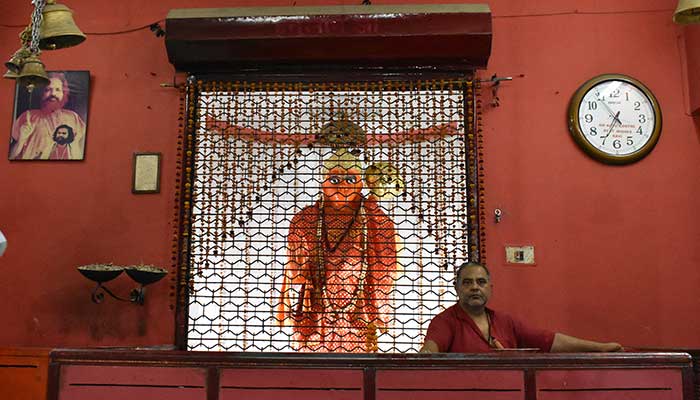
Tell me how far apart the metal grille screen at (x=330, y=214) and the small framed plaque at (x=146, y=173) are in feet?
0.93

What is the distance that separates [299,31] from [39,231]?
7.21 ft

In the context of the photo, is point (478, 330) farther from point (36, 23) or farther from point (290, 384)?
point (36, 23)

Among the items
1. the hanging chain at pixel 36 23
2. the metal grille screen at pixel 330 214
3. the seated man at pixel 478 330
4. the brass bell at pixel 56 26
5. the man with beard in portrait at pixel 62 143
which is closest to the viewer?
the hanging chain at pixel 36 23

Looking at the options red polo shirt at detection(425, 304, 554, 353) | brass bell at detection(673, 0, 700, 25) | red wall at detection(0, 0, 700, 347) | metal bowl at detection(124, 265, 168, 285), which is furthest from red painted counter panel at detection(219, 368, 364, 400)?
brass bell at detection(673, 0, 700, 25)

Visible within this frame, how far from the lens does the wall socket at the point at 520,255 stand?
13.7ft

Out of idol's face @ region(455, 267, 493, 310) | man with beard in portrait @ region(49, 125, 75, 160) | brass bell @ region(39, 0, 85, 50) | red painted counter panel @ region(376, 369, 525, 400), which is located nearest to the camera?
red painted counter panel @ region(376, 369, 525, 400)

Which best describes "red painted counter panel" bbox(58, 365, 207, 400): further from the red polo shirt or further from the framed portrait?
the framed portrait

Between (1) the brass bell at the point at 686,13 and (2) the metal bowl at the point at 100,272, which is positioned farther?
(2) the metal bowl at the point at 100,272

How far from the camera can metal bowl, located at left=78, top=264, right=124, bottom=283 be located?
3980 mm

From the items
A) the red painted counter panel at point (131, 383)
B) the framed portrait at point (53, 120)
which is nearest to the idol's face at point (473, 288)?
the red painted counter panel at point (131, 383)

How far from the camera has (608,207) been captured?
4223mm

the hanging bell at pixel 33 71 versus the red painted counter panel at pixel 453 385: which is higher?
the hanging bell at pixel 33 71

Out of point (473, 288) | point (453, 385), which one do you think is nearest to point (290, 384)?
point (453, 385)

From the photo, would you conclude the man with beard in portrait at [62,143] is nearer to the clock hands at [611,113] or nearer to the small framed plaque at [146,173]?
the small framed plaque at [146,173]
